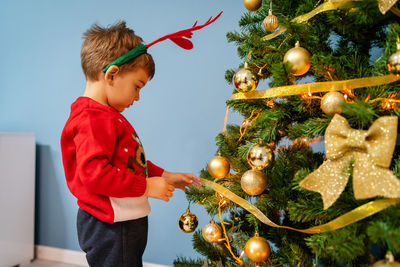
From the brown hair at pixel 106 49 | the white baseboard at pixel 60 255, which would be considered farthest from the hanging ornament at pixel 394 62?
the white baseboard at pixel 60 255

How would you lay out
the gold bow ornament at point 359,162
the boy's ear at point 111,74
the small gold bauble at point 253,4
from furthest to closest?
the boy's ear at point 111,74 < the small gold bauble at point 253,4 < the gold bow ornament at point 359,162

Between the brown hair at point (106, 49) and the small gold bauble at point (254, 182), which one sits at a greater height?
the brown hair at point (106, 49)

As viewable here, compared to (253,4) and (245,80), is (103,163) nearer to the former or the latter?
(245,80)

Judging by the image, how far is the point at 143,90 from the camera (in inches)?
55.7

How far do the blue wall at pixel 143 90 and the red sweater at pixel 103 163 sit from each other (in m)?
0.50

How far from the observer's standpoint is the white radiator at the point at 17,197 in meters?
1.47

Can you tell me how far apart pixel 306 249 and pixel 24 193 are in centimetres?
137

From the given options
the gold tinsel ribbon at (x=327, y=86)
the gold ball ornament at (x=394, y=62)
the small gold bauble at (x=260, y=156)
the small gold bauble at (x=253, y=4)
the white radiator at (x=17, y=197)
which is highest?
the small gold bauble at (x=253, y=4)

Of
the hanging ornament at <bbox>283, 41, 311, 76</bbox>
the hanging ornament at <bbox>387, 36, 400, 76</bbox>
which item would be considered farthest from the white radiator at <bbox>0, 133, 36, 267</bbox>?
the hanging ornament at <bbox>387, 36, 400, 76</bbox>

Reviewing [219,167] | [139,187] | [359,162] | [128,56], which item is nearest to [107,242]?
[139,187]

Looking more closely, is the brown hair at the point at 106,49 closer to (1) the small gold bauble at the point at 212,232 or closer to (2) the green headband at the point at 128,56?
(2) the green headband at the point at 128,56

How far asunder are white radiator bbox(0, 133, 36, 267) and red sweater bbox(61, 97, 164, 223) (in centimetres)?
88

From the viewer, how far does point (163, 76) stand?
1.37 m

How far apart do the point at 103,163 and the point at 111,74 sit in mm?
236
